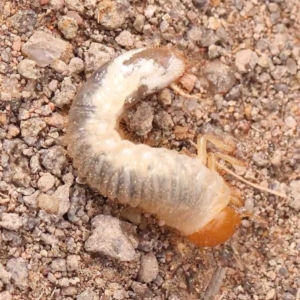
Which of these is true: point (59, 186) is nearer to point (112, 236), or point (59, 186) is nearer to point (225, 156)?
point (112, 236)

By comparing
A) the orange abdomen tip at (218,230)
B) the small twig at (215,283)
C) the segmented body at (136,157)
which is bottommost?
the small twig at (215,283)

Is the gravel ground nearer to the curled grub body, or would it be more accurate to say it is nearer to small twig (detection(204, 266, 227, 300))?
small twig (detection(204, 266, 227, 300))

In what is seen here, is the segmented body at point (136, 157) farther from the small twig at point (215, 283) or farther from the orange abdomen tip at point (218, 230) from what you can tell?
the small twig at point (215, 283)

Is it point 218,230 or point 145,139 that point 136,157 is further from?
point 218,230

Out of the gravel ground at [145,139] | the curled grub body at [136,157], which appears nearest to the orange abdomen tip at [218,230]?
the curled grub body at [136,157]

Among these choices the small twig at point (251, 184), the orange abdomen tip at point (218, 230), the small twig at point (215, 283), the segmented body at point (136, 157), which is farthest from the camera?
the small twig at point (251, 184)

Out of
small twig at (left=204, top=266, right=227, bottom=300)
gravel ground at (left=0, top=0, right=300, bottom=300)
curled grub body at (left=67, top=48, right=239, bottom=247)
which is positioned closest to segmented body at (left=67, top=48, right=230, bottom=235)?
curled grub body at (left=67, top=48, right=239, bottom=247)

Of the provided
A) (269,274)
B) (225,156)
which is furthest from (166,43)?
(269,274)

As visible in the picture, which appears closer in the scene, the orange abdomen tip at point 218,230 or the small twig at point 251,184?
the orange abdomen tip at point 218,230
